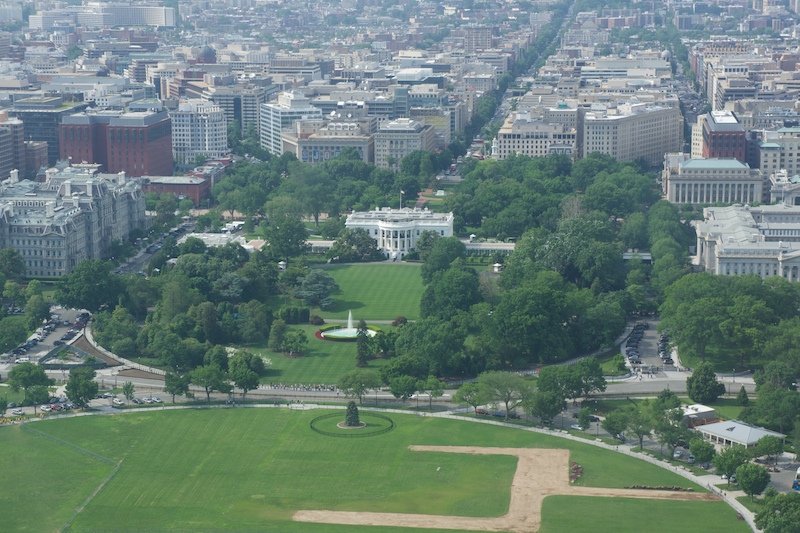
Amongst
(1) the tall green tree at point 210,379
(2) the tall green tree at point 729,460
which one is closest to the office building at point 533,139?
(1) the tall green tree at point 210,379

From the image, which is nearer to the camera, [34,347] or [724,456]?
[724,456]

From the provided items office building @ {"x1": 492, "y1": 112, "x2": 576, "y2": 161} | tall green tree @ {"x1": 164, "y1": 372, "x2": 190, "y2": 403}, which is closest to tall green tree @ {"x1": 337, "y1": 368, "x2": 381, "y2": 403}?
tall green tree @ {"x1": 164, "y1": 372, "x2": 190, "y2": 403}

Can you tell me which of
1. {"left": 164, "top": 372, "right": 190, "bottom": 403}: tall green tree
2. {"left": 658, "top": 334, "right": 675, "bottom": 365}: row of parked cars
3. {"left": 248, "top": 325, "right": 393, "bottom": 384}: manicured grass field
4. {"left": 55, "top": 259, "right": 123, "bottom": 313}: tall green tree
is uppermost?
{"left": 55, "top": 259, "right": 123, "bottom": 313}: tall green tree

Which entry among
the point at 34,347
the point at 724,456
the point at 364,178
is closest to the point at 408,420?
the point at 724,456

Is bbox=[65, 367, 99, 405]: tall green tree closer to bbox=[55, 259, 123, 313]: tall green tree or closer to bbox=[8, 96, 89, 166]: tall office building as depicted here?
bbox=[55, 259, 123, 313]: tall green tree

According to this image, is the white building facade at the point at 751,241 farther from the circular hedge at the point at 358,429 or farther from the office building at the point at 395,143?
the office building at the point at 395,143

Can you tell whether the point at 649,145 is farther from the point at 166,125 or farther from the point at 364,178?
the point at 166,125

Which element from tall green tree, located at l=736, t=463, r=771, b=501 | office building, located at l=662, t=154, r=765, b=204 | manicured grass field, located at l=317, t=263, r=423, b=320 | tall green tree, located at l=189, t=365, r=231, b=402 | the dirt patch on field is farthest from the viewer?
office building, located at l=662, t=154, r=765, b=204
